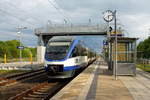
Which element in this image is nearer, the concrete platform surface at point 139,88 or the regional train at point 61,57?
the concrete platform surface at point 139,88

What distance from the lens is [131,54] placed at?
2019 centimetres

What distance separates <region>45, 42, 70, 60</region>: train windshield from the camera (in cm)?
1814

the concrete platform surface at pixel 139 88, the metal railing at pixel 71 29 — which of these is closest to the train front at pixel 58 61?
the concrete platform surface at pixel 139 88

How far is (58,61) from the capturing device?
17.8 meters

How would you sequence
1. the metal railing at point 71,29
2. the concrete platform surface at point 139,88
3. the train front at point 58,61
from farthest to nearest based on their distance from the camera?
the metal railing at point 71,29, the train front at point 58,61, the concrete platform surface at point 139,88

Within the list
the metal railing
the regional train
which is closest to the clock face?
the regional train

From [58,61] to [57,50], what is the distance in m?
1.15

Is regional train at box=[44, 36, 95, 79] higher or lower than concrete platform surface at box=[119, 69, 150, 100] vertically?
higher

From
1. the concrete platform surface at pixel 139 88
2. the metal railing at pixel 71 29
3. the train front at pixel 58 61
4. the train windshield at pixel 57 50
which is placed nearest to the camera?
the concrete platform surface at pixel 139 88

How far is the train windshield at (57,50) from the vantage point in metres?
18.1

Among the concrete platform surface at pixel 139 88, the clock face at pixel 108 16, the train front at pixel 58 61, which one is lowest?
the concrete platform surface at pixel 139 88

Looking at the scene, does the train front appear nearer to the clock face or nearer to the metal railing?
the clock face

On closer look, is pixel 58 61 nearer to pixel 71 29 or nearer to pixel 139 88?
pixel 139 88

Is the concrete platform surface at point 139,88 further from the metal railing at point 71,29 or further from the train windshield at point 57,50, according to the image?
the metal railing at point 71,29
